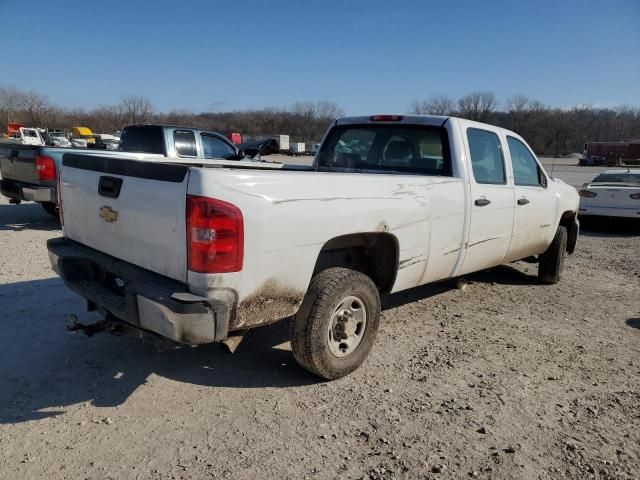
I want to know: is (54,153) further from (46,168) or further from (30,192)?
(30,192)

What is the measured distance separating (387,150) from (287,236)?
2.42m

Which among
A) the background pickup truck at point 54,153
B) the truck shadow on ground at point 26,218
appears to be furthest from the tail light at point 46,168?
the truck shadow on ground at point 26,218

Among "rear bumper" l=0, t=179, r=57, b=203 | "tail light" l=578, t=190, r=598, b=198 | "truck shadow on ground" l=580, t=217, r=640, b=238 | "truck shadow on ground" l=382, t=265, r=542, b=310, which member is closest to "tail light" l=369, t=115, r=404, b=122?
"truck shadow on ground" l=382, t=265, r=542, b=310

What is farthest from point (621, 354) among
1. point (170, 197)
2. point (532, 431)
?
point (170, 197)

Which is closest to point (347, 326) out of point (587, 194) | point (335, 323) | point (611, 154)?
point (335, 323)

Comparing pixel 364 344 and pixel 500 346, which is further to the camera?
pixel 500 346

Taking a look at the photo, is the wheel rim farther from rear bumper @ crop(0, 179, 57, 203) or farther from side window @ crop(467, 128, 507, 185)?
rear bumper @ crop(0, 179, 57, 203)

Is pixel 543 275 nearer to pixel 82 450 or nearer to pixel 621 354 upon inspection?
pixel 621 354

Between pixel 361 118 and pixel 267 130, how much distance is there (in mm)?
131299

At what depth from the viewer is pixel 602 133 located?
114 meters

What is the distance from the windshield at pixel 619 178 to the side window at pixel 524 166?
7581mm

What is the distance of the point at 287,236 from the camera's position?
2.83 meters

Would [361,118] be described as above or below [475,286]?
above

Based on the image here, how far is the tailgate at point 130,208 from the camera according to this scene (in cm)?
263
